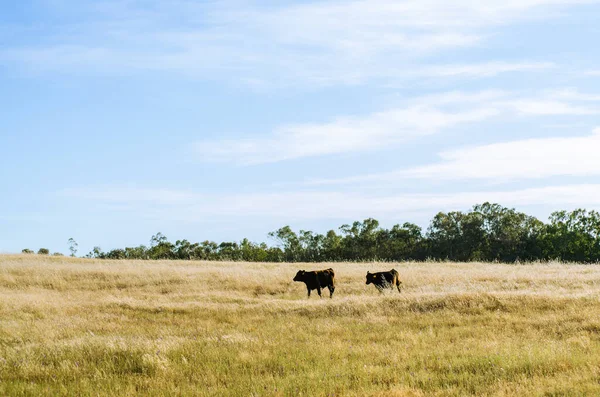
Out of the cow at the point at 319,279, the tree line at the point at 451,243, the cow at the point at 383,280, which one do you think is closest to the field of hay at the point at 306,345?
the cow at the point at 319,279

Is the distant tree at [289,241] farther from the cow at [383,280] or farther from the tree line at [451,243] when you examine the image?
the cow at [383,280]

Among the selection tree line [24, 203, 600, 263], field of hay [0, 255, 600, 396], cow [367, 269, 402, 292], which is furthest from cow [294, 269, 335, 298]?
tree line [24, 203, 600, 263]

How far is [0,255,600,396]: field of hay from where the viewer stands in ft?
30.4

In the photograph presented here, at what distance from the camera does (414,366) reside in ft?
34.2

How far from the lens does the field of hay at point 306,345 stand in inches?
365

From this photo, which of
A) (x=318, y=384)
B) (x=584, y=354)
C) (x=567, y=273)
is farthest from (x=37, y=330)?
(x=567, y=273)

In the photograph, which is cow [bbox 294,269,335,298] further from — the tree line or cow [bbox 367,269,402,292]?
the tree line

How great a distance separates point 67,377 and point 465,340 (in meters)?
9.15

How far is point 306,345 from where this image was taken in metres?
12.9

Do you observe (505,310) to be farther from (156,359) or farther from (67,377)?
(67,377)

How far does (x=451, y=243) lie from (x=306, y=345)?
3063 inches

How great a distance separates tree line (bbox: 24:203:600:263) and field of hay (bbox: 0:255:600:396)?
195 ft

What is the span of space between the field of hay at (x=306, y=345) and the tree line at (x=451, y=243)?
5950 centimetres

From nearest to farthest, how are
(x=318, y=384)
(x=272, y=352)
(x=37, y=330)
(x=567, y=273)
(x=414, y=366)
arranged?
(x=318, y=384), (x=414, y=366), (x=272, y=352), (x=37, y=330), (x=567, y=273)
